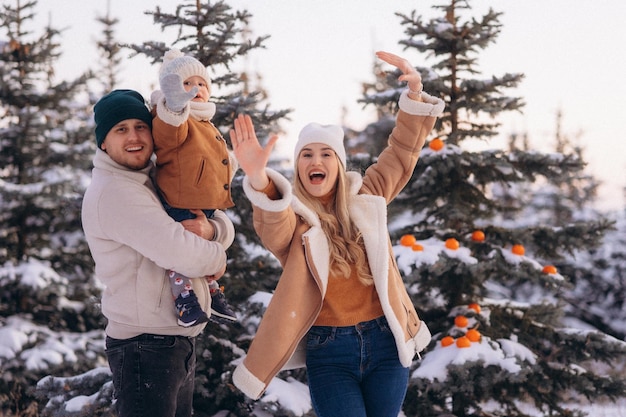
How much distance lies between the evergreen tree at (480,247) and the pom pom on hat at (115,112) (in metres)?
3.52

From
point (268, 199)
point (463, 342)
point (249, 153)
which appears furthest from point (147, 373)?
point (463, 342)

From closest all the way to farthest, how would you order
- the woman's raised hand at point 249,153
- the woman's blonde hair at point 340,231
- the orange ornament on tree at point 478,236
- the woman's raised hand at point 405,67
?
1. the woman's raised hand at point 249,153
2. the woman's blonde hair at point 340,231
3. the woman's raised hand at point 405,67
4. the orange ornament on tree at point 478,236

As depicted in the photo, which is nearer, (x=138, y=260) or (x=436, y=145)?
(x=138, y=260)

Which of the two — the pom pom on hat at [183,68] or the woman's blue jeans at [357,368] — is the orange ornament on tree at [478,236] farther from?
the pom pom on hat at [183,68]

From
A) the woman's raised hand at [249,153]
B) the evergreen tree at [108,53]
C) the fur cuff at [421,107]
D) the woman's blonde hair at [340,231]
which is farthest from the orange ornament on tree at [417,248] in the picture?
the evergreen tree at [108,53]

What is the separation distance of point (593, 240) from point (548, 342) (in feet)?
4.24

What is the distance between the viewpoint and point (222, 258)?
8.99 feet

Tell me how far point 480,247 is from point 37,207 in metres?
6.58

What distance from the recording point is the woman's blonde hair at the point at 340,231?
2977mm

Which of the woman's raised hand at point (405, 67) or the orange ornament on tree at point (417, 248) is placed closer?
the woman's raised hand at point (405, 67)

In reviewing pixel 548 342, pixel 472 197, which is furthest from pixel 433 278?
pixel 548 342

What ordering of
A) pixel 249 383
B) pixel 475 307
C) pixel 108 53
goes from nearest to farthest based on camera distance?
pixel 249 383 → pixel 475 307 → pixel 108 53

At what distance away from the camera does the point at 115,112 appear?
8.80 ft

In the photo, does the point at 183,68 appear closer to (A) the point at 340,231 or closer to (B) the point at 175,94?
(B) the point at 175,94
